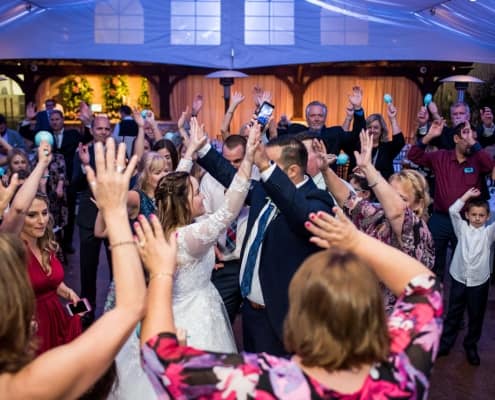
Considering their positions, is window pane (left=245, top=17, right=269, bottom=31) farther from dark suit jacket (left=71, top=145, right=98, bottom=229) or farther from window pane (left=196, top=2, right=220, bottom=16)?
dark suit jacket (left=71, top=145, right=98, bottom=229)

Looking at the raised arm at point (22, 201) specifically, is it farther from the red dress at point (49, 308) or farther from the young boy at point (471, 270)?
the young boy at point (471, 270)

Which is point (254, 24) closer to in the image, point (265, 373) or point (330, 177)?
point (330, 177)

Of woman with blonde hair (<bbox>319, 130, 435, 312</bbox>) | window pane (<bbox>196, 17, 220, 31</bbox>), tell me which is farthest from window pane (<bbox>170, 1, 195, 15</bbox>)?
woman with blonde hair (<bbox>319, 130, 435, 312</bbox>)

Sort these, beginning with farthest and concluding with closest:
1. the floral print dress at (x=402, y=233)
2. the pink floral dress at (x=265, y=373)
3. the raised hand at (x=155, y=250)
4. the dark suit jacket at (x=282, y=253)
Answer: the floral print dress at (x=402, y=233) < the dark suit jacket at (x=282, y=253) < the raised hand at (x=155, y=250) < the pink floral dress at (x=265, y=373)

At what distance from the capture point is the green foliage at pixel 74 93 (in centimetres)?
1338

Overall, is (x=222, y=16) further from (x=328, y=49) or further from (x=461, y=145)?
(x=461, y=145)

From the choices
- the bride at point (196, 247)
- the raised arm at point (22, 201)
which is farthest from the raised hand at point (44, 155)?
the bride at point (196, 247)

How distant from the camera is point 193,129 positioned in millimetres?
2938

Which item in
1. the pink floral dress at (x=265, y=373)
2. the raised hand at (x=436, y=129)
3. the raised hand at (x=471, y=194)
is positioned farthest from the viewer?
the raised hand at (x=436, y=129)

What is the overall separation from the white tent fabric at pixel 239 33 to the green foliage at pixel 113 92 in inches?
134

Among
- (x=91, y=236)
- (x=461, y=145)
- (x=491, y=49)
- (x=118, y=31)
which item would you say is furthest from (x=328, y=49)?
(x=91, y=236)

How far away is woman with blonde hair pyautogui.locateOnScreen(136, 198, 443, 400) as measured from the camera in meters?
1.12

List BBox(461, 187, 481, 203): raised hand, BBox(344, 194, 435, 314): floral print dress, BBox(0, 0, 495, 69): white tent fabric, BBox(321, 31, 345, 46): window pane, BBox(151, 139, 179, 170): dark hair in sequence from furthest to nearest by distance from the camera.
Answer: BBox(321, 31, 345, 46): window pane
BBox(0, 0, 495, 69): white tent fabric
BBox(151, 139, 179, 170): dark hair
BBox(461, 187, 481, 203): raised hand
BBox(344, 194, 435, 314): floral print dress

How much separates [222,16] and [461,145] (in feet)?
21.4
